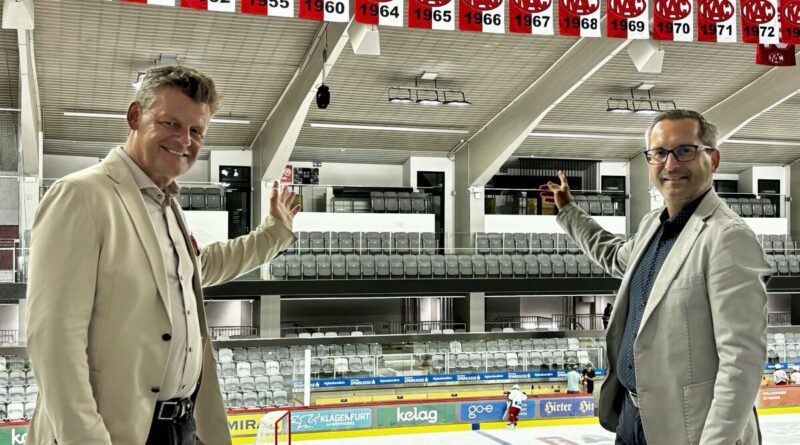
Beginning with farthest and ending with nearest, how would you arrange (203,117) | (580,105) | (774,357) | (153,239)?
(580,105)
(774,357)
(203,117)
(153,239)

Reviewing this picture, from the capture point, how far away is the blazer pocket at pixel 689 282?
2.59 meters

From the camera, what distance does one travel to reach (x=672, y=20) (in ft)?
46.1

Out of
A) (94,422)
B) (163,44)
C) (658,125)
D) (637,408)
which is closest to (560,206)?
(658,125)

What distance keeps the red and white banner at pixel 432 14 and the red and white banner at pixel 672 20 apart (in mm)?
3716

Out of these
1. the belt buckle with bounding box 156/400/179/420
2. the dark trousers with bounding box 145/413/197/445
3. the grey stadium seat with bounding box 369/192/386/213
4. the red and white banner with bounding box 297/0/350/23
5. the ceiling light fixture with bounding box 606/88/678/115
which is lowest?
the dark trousers with bounding box 145/413/197/445

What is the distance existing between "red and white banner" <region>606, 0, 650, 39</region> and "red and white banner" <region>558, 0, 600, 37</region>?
0.98 feet

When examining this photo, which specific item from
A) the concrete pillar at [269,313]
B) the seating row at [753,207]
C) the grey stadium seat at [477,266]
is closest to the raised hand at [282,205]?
the concrete pillar at [269,313]

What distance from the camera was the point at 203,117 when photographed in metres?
2.48

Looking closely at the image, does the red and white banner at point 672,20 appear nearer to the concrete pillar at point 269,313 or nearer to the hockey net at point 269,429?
the hockey net at point 269,429

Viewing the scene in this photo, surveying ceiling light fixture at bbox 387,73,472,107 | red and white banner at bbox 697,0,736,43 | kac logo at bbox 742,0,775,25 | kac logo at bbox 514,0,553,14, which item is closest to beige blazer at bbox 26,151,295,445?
kac logo at bbox 514,0,553,14

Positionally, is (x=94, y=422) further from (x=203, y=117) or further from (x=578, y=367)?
(x=578, y=367)

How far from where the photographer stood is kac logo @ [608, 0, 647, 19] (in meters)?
14.0

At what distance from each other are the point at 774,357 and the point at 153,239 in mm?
22523

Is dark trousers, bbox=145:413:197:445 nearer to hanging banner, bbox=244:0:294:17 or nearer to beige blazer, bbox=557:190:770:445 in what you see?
beige blazer, bbox=557:190:770:445
